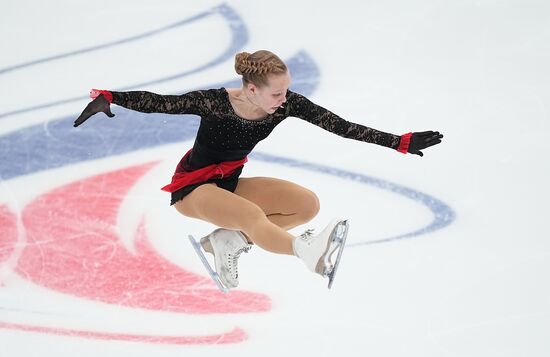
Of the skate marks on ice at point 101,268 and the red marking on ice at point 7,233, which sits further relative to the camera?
the red marking on ice at point 7,233

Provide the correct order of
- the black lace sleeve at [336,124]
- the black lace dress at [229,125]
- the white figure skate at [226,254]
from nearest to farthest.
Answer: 1. the black lace dress at [229,125]
2. the black lace sleeve at [336,124]
3. the white figure skate at [226,254]

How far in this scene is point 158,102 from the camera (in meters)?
3.95

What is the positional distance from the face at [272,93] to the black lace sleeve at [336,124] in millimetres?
184

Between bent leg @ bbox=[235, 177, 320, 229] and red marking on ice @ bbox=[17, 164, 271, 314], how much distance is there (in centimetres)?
86

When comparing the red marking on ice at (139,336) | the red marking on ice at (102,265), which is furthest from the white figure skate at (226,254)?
the red marking on ice at (102,265)

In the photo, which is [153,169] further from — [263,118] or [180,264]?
[263,118]

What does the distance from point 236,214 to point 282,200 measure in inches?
14.1

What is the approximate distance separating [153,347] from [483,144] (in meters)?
2.77

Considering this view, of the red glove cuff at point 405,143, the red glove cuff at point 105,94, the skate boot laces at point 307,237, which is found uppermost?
the red glove cuff at point 405,143

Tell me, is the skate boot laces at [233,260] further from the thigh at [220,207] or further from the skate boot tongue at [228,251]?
the thigh at [220,207]

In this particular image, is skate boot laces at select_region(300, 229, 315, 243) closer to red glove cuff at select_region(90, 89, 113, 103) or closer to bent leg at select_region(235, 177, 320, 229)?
bent leg at select_region(235, 177, 320, 229)

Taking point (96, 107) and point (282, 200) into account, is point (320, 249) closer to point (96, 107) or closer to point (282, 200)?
point (282, 200)

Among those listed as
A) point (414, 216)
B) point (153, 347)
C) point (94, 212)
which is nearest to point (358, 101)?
point (414, 216)

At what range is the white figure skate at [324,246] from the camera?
147 inches
